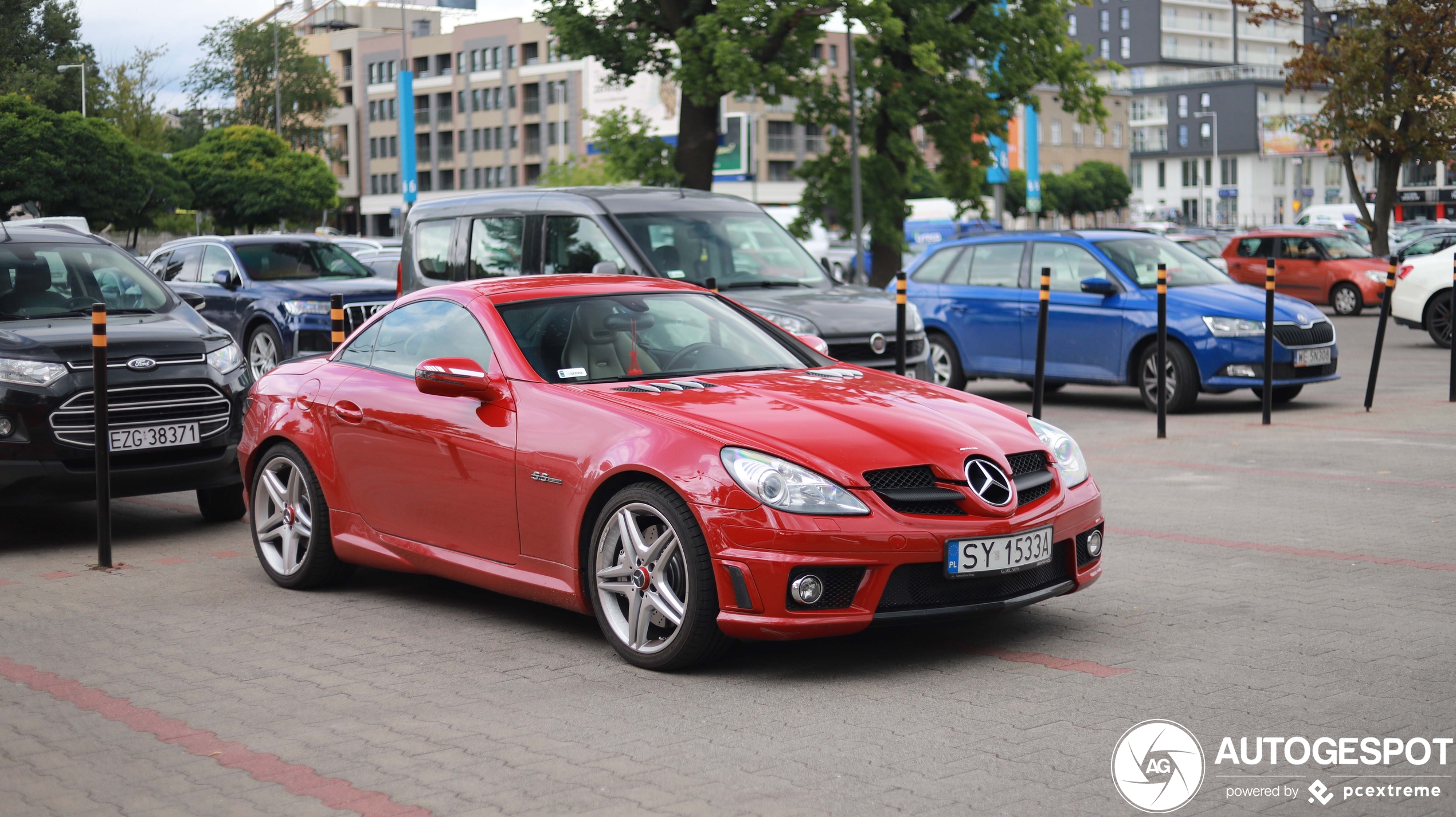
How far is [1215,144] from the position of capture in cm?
12181

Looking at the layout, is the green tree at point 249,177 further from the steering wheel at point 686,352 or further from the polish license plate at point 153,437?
the steering wheel at point 686,352

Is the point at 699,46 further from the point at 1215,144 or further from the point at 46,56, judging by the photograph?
the point at 1215,144

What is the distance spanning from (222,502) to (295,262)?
8.43m

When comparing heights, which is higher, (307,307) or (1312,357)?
(307,307)

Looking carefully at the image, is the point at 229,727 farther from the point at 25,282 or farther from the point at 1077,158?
the point at 1077,158

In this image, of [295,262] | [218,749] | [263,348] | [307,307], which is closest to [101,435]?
[218,749]

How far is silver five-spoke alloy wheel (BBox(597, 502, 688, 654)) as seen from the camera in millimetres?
5555

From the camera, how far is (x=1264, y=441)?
1223 cm

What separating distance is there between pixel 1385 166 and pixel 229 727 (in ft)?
129

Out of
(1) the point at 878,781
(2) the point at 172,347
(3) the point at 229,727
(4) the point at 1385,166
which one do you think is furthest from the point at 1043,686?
(4) the point at 1385,166

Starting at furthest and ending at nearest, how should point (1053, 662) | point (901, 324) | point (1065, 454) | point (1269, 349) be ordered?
point (1269, 349)
point (901, 324)
point (1065, 454)
point (1053, 662)

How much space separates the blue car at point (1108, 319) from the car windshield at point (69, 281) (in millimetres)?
6511

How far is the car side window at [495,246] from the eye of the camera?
12.9m

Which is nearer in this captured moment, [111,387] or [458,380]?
[458,380]
